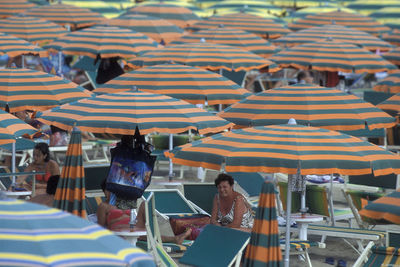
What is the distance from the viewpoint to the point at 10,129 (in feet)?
25.6

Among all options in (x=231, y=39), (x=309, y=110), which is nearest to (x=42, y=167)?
(x=309, y=110)

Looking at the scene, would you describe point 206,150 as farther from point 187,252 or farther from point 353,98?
point 353,98

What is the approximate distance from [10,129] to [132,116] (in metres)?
1.17

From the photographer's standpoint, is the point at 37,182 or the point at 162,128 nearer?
the point at 162,128

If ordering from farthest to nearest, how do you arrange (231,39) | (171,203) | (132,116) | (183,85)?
(231,39)
(183,85)
(171,203)
(132,116)

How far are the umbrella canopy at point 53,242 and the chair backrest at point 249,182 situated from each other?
527cm

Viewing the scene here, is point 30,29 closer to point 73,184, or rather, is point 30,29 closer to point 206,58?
point 206,58

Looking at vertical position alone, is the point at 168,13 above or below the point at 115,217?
above

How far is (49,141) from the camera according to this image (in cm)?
1261

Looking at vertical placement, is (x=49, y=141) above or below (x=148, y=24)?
below

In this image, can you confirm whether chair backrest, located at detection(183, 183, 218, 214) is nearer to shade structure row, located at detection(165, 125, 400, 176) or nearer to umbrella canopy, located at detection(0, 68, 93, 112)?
shade structure row, located at detection(165, 125, 400, 176)

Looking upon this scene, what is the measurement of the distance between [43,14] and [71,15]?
57 cm

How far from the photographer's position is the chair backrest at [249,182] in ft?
32.1

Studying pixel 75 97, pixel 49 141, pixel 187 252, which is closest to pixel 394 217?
pixel 187 252
